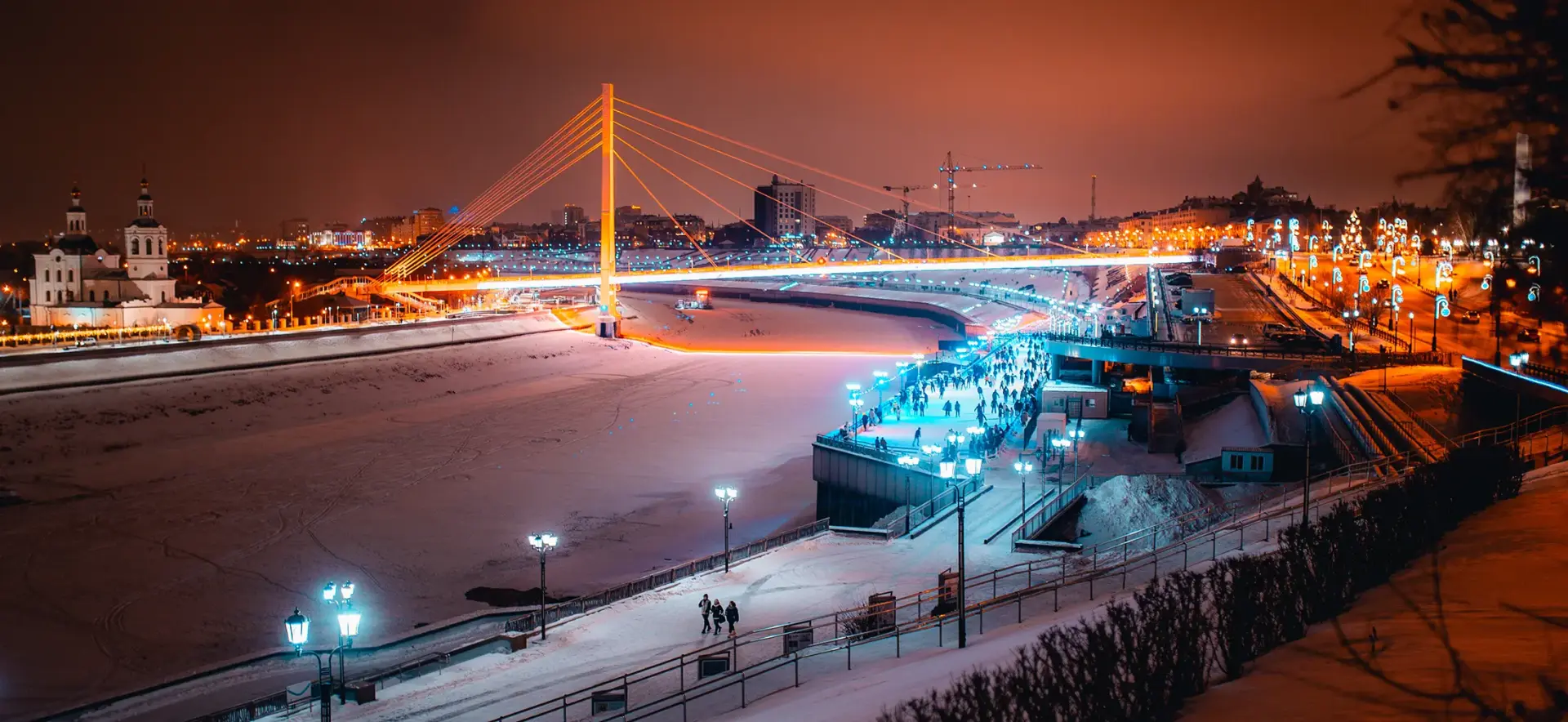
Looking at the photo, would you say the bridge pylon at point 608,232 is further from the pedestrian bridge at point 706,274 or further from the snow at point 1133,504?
the snow at point 1133,504

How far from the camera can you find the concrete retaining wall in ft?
72.8

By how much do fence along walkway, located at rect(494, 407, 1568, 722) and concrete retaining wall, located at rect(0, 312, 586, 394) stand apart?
2012 cm

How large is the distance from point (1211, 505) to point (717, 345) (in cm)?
3152

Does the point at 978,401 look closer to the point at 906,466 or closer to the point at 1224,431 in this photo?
the point at 1224,431

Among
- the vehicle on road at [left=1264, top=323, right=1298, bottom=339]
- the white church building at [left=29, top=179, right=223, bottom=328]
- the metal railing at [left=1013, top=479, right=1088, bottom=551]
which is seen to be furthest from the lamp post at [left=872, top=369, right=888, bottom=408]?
the white church building at [left=29, top=179, right=223, bottom=328]

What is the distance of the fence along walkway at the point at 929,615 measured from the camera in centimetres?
727

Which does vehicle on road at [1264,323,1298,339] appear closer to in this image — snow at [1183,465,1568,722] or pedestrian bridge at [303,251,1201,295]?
pedestrian bridge at [303,251,1201,295]

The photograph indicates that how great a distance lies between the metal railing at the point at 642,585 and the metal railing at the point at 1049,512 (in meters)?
2.72

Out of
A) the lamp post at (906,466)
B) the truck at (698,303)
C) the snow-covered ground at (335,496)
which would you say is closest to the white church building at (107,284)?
the snow-covered ground at (335,496)

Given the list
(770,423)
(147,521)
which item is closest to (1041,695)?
(147,521)

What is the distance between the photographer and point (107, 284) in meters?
32.9

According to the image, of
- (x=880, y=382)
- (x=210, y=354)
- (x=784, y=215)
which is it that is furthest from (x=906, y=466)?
(x=784, y=215)

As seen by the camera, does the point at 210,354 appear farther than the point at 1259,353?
Yes

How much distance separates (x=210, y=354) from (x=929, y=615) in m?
23.1
